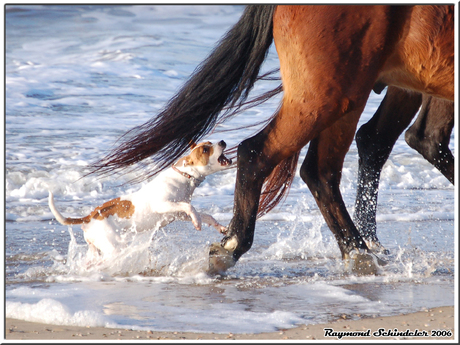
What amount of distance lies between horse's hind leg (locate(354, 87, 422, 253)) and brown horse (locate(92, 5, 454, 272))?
314 mm

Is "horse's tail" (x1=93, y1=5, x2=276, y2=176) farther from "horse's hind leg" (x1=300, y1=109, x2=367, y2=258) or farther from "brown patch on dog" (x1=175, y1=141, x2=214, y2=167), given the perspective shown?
"horse's hind leg" (x1=300, y1=109, x2=367, y2=258)

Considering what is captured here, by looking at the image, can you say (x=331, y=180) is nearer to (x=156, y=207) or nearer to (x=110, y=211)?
(x=156, y=207)

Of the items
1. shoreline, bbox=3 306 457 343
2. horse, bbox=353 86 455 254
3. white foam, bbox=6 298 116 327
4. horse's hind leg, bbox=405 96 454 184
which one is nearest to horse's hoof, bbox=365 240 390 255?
horse, bbox=353 86 455 254

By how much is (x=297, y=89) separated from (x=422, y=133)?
1.10 m

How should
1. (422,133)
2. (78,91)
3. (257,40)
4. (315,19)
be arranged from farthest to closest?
(78,91) → (422,133) → (257,40) → (315,19)

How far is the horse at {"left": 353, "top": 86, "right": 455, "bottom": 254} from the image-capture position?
340 centimetres

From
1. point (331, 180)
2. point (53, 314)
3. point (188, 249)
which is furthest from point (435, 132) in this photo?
point (53, 314)

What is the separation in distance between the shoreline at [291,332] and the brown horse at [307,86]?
3.05 ft

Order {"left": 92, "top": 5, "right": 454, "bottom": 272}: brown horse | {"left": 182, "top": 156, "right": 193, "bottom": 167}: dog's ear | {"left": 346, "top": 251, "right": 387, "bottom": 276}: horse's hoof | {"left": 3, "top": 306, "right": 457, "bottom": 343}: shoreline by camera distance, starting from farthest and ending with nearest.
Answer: {"left": 182, "top": 156, "right": 193, "bottom": 167}: dog's ear, {"left": 346, "top": 251, "right": 387, "bottom": 276}: horse's hoof, {"left": 92, "top": 5, "right": 454, "bottom": 272}: brown horse, {"left": 3, "top": 306, "right": 457, "bottom": 343}: shoreline

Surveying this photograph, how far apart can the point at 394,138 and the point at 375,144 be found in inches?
4.9

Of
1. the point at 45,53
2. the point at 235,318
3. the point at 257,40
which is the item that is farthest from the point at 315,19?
the point at 45,53

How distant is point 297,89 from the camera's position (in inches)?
110

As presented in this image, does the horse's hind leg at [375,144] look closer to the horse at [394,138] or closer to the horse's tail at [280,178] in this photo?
the horse at [394,138]

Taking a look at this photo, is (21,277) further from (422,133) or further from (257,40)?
(422,133)
